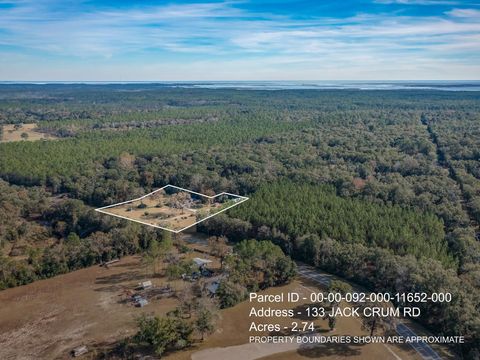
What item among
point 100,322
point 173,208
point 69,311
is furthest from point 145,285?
point 173,208

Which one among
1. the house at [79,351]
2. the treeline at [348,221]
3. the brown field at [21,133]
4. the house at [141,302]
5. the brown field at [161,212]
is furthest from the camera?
the brown field at [21,133]

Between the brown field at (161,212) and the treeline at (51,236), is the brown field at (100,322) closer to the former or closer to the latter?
the treeline at (51,236)

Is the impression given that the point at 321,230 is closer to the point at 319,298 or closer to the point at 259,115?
the point at 319,298

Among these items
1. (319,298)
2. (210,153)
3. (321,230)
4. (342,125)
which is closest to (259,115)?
(342,125)

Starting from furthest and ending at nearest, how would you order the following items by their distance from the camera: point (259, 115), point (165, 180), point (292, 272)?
1. point (259, 115)
2. point (165, 180)
3. point (292, 272)

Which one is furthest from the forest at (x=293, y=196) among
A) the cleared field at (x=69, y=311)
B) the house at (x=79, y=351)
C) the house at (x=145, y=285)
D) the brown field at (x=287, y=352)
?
the house at (x=79, y=351)

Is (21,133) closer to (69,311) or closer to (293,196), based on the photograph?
(293,196)
